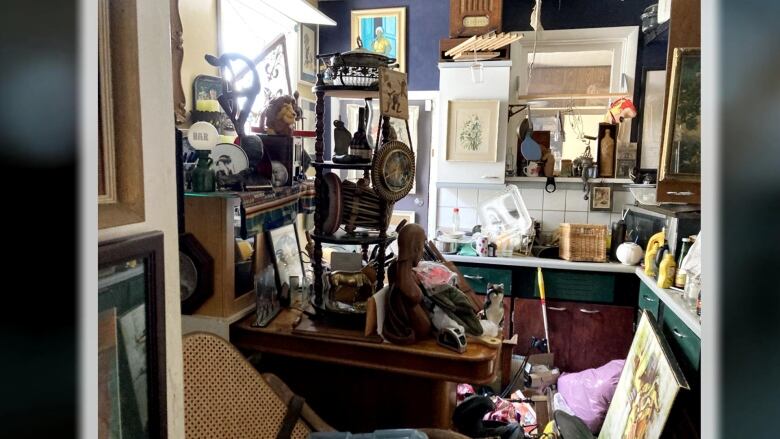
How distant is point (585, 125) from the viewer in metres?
3.03

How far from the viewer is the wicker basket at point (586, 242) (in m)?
2.71

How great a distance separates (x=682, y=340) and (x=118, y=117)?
6.34 feet

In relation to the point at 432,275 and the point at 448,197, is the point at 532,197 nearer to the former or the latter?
the point at 448,197

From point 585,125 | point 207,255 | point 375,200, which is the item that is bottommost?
point 207,255

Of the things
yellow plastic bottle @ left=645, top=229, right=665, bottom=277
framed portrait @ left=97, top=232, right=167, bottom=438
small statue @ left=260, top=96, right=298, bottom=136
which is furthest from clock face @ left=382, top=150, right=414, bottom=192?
yellow plastic bottle @ left=645, top=229, right=665, bottom=277

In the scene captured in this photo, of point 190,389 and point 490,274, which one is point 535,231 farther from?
point 190,389

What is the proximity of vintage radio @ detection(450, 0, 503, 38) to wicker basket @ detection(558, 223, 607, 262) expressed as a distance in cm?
132

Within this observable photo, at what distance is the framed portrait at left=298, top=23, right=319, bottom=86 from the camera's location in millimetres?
3111

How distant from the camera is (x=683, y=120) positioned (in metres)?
0.94

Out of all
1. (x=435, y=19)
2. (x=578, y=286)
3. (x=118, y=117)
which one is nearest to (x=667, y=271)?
(x=578, y=286)

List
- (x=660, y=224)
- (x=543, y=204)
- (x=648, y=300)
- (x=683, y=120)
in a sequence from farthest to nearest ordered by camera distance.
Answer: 1. (x=543, y=204)
2. (x=660, y=224)
3. (x=648, y=300)
4. (x=683, y=120)
